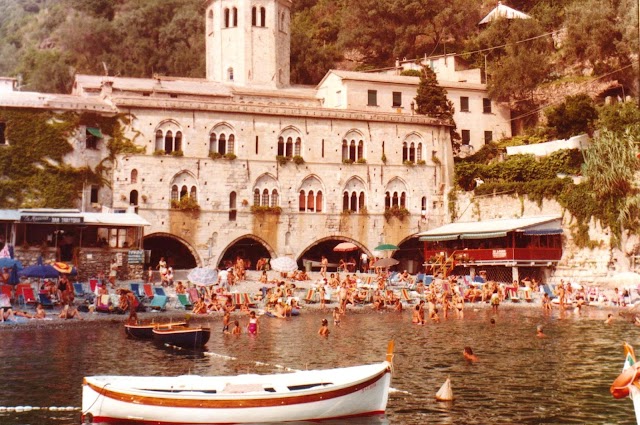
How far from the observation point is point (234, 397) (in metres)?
15.3

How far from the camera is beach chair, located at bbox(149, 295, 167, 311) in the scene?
3481cm

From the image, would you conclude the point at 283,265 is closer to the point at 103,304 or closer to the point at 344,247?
the point at 344,247

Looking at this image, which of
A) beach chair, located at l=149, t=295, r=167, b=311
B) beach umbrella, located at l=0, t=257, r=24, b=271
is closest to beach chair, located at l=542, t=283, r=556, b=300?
beach chair, located at l=149, t=295, r=167, b=311

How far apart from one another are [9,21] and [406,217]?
270 ft

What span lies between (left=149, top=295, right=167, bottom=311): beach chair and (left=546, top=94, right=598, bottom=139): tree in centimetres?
3034

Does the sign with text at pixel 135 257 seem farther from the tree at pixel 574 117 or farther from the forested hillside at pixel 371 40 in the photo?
the tree at pixel 574 117

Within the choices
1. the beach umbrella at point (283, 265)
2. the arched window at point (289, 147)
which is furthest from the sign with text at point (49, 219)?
the arched window at point (289, 147)

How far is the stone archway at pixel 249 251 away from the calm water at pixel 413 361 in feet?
49.6

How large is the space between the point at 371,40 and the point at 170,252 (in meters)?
29.7

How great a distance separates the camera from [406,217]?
52000 millimetres

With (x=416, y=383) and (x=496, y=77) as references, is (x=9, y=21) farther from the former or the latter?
(x=416, y=383)

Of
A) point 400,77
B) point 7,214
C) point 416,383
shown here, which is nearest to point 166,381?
point 416,383

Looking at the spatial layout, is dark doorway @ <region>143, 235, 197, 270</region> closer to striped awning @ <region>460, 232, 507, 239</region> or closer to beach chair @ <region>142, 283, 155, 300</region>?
beach chair @ <region>142, 283, 155, 300</region>

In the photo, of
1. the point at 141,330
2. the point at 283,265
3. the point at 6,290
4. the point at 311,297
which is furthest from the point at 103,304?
the point at 283,265
